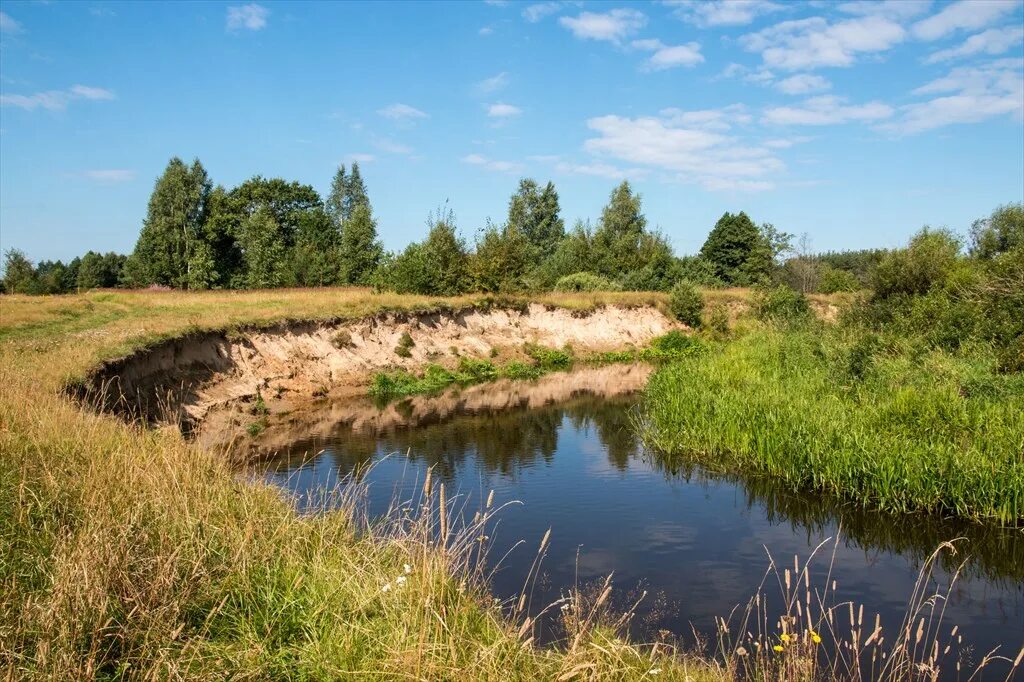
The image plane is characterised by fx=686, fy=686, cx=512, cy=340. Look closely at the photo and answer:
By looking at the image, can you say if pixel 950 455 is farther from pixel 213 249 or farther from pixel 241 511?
pixel 213 249

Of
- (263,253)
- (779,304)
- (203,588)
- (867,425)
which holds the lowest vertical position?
(203,588)

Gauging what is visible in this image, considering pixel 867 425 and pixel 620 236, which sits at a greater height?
pixel 620 236

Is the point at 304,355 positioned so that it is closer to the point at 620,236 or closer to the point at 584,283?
the point at 584,283

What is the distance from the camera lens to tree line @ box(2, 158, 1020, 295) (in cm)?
3709

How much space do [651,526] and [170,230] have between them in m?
54.9

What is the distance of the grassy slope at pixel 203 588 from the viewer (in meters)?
4.26

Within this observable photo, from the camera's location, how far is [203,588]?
5188 millimetres

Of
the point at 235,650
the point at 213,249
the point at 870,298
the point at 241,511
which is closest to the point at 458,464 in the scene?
the point at 241,511

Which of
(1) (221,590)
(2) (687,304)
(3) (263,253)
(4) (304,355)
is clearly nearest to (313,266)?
(3) (263,253)

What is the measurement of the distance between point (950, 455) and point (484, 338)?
81.8ft

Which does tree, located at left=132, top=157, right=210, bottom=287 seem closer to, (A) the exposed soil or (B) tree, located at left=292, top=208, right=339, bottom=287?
(B) tree, located at left=292, top=208, right=339, bottom=287

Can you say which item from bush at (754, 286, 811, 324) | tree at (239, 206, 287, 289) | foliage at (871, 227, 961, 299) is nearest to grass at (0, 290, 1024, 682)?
A: foliage at (871, 227, 961, 299)

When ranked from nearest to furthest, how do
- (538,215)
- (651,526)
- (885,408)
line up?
(651,526) → (885,408) → (538,215)

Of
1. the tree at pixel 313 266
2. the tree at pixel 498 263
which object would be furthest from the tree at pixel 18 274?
the tree at pixel 498 263
